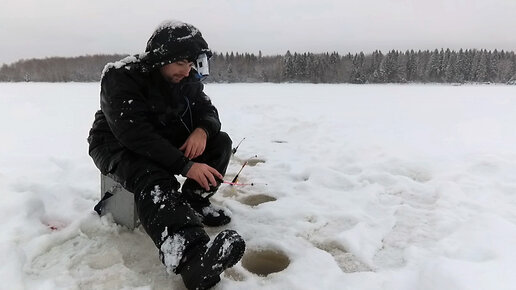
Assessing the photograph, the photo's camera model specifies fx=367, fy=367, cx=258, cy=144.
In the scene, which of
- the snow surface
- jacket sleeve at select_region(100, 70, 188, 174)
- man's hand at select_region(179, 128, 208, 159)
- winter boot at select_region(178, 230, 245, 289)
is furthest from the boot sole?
man's hand at select_region(179, 128, 208, 159)

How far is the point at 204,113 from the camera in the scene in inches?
106

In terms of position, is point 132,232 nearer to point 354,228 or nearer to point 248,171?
point 354,228

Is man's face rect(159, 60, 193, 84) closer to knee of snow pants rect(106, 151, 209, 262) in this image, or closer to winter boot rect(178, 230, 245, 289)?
knee of snow pants rect(106, 151, 209, 262)

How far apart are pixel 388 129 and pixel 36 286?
258 inches

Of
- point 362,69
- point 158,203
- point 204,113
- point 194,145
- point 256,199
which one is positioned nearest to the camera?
point 158,203

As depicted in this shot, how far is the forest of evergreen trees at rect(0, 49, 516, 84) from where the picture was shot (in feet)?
238

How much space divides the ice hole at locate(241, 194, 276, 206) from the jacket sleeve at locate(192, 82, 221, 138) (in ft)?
2.70

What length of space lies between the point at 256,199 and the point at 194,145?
1.09m

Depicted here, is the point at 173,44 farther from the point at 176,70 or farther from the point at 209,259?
the point at 209,259

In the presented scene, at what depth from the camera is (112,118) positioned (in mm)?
2193

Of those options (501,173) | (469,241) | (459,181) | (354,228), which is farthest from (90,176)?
(501,173)

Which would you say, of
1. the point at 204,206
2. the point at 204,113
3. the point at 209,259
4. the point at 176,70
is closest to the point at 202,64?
the point at 176,70

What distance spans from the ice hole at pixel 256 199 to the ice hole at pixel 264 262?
2.72 feet

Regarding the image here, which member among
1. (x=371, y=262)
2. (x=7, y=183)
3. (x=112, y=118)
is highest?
(x=112, y=118)
